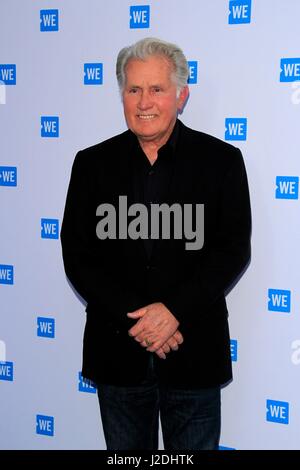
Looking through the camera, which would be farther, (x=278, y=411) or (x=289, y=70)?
(x=278, y=411)

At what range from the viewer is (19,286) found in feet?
8.99

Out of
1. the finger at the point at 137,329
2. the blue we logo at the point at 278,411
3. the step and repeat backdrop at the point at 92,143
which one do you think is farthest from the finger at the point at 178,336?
the blue we logo at the point at 278,411

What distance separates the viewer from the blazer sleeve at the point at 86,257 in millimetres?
1902

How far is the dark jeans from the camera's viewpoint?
195cm

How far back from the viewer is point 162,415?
204cm

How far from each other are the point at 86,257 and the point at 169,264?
28cm

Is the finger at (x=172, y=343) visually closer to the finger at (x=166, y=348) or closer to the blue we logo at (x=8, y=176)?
the finger at (x=166, y=348)

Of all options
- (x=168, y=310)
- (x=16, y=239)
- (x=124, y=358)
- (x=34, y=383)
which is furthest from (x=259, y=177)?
(x=34, y=383)

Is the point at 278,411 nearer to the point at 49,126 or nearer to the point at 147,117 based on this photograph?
the point at 147,117

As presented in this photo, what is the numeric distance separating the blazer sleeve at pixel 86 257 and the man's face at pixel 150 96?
0.24 metres

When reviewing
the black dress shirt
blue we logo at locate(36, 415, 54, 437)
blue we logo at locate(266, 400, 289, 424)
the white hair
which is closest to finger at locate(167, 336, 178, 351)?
the black dress shirt

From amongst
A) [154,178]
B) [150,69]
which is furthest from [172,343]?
[150,69]

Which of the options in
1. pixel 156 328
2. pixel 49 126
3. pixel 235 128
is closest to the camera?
pixel 156 328

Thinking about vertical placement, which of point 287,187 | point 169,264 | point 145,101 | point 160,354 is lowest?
point 160,354
